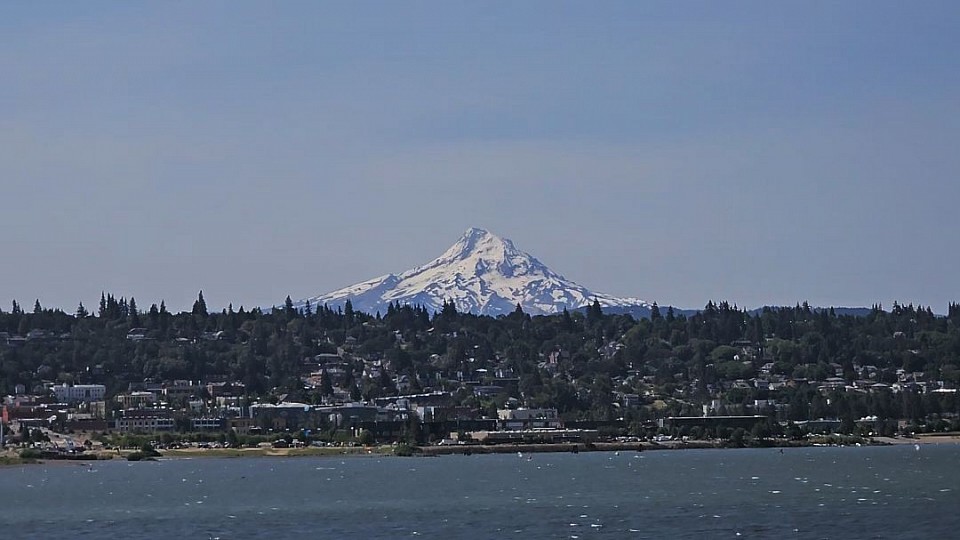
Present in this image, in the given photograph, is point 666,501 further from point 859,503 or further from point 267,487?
point 267,487

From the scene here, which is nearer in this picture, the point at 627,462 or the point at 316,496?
the point at 316,496

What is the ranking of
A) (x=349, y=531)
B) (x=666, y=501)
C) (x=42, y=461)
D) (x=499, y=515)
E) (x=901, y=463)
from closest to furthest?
(x=349, y=531) < (x=499, y=515) < (x=666, y=501) < (x=901, y=463) < (x=42, y=461)

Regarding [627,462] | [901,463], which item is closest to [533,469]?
[627,462]

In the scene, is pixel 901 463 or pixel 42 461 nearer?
pixel 901 463

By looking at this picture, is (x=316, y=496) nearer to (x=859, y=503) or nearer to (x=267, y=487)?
(x=267, y=487)

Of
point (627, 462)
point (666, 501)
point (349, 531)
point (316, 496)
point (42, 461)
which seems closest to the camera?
point (349, 531)

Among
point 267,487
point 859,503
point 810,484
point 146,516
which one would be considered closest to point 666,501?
point 859,503
